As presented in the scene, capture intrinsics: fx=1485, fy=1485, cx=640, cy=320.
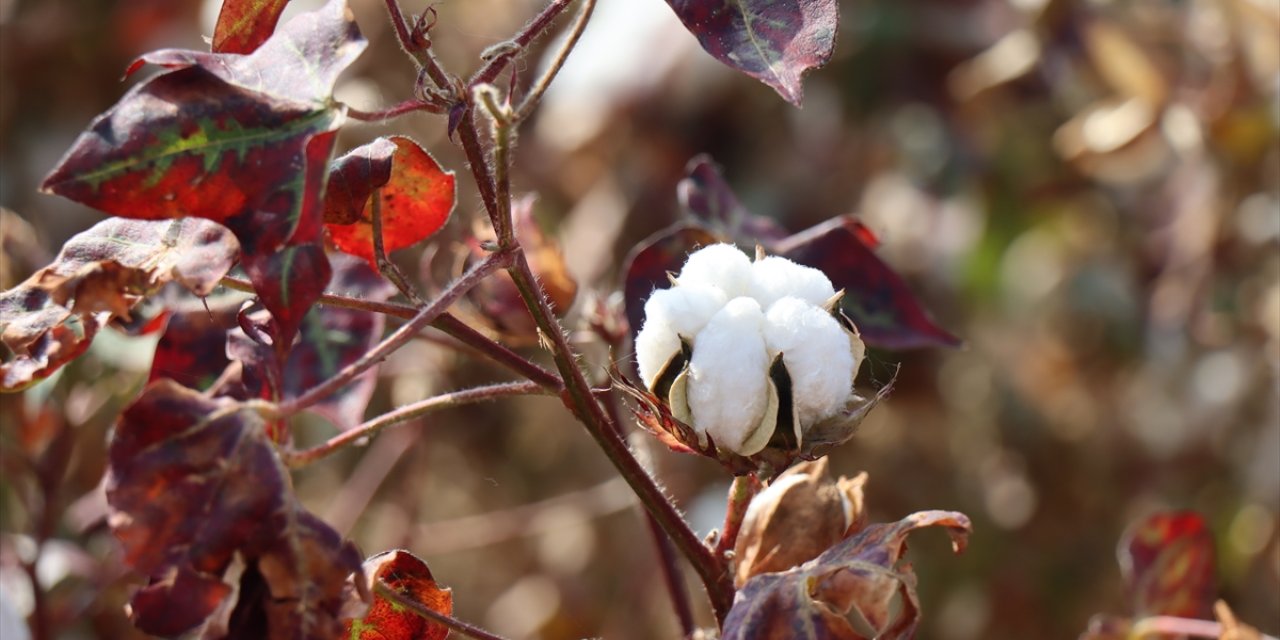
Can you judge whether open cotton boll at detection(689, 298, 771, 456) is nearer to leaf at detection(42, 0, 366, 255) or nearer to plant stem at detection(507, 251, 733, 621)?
plant stem at detection(507, 251, 733, 621)

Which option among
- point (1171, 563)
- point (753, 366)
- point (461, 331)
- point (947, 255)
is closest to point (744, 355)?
point (753, 366)

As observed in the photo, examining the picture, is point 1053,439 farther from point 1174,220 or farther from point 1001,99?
point 1001,99

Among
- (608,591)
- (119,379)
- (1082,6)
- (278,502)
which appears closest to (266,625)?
(278,502)

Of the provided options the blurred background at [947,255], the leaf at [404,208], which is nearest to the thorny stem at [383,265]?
the leaf at [404,208]

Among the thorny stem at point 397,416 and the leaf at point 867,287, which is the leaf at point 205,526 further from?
the leaf at point 867,287

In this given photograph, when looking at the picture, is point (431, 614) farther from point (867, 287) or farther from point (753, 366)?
point (867, 287)

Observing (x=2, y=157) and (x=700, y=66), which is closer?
(x=2, y=157)

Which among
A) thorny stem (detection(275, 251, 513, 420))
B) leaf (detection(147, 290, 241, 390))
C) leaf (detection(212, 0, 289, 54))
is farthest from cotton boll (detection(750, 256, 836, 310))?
leaf (detection(147, 290, 241, 390))
